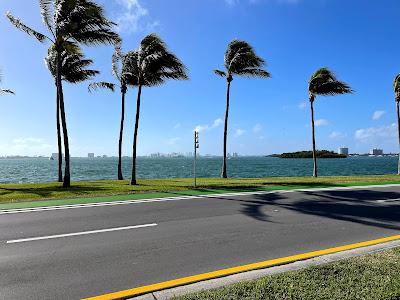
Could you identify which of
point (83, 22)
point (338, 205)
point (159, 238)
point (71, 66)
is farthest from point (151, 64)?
point (159, 238)

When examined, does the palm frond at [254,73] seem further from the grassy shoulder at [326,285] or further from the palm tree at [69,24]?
the grassy shoulder at [326,285]

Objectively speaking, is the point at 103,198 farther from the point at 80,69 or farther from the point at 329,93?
the point at 329,93

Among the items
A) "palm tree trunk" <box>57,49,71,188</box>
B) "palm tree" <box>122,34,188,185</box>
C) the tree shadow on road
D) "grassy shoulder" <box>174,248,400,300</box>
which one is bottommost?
"grassy shoulder" <box>174,248,400,300</box>

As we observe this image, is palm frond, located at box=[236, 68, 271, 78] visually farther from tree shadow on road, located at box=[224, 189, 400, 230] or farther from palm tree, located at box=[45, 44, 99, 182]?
tree shadow on road, located at box=[224, 189, 400, 230]

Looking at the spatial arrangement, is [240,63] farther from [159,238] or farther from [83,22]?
[159,238]

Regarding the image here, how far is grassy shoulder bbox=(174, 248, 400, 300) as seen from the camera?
418cm

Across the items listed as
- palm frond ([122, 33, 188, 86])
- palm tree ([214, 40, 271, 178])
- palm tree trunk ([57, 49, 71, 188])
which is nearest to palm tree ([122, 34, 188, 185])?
palm frond ([122, 33, 188, 86])

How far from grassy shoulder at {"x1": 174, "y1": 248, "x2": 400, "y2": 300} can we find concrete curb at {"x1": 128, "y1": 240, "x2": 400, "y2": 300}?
248mm

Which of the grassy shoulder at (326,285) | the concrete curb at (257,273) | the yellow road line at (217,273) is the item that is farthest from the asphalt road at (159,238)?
the grassy shoulder at (326,285)

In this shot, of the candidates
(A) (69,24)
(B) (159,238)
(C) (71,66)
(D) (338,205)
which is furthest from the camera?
(C) (71,66)

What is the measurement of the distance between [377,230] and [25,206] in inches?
434

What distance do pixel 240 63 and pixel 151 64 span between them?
9664 mm

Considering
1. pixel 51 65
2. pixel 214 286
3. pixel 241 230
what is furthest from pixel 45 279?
pixel 51 65

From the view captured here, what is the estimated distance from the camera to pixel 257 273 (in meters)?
5.18
